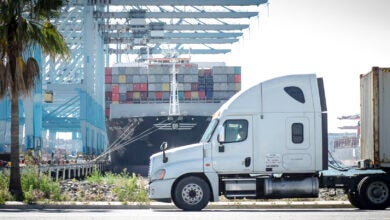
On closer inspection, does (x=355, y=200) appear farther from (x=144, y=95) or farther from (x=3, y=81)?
(x=144, y=95)

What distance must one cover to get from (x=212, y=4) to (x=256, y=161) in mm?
44713

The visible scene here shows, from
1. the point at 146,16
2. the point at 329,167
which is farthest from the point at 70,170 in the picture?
the point at 329,167

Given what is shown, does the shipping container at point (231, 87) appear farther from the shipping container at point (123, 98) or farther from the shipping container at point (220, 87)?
the shipping container at point (123, 98)

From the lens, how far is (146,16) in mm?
61969

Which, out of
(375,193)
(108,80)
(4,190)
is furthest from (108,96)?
(375,193)

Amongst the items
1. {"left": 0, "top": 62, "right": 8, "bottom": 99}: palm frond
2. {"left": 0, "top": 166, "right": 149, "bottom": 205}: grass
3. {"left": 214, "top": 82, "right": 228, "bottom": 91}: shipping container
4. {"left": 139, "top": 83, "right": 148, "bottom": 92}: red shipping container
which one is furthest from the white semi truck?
{"left": 214, "top": 82, "right": 228, "bottom": 91}: shipping container

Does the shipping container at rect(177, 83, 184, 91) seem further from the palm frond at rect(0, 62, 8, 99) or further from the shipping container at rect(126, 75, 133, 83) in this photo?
the palm frond at rect(0, 62, 8, 99)

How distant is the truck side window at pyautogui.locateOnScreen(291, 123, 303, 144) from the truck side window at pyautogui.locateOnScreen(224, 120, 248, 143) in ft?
3.80

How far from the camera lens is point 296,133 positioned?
15.9 metres

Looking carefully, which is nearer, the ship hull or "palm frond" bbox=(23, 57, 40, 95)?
"palm frond" bbox=(23, 57, 40, 95)

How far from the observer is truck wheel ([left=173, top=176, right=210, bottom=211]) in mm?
15430

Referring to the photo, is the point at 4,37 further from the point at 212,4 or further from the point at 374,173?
the point at 212,4

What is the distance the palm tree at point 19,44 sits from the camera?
63.1 ft

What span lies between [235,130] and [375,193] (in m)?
3.68
